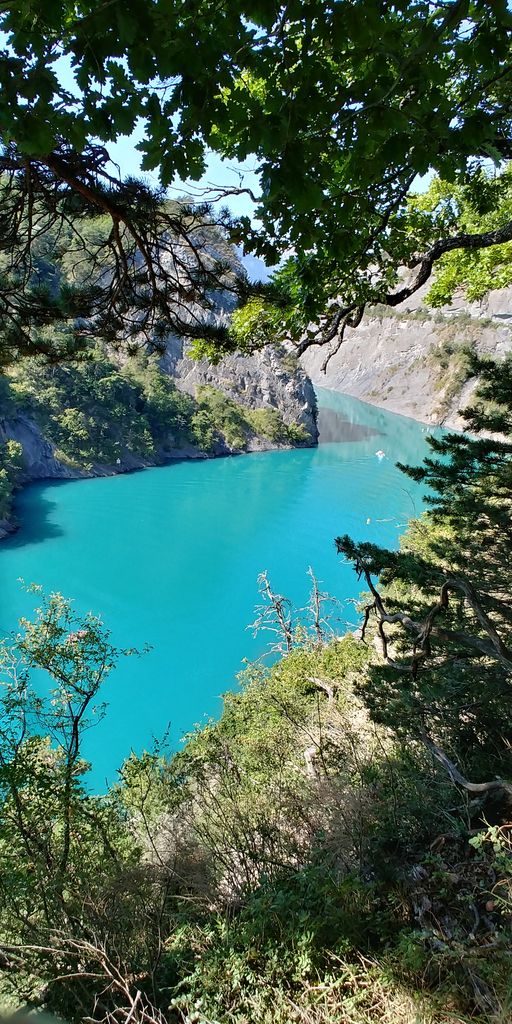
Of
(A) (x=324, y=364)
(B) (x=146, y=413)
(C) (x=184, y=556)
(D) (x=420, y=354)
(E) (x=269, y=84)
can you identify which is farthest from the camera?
(D) (x=420, y=354)

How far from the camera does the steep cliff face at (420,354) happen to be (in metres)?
73.7

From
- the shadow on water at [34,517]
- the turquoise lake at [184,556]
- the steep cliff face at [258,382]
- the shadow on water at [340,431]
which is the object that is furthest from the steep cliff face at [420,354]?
the shadow on water at [34,517]

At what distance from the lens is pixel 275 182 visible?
3.70ft

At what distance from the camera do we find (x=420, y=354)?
3654 inches

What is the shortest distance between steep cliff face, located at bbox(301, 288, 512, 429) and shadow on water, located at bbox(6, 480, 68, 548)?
132ft

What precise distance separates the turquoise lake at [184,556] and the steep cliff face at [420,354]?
31.8m

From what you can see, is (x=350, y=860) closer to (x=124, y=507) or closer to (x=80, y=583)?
(x=80, y=583)

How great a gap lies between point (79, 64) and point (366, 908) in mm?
3318

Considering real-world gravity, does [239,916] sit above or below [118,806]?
above

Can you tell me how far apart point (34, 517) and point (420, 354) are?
82589mm

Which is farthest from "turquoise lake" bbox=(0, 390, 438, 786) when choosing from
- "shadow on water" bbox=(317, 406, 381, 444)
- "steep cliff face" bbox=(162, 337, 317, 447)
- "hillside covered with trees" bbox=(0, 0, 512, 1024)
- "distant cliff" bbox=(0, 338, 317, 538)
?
"steep cliff face" bbox=(162, 337, 317, 447)

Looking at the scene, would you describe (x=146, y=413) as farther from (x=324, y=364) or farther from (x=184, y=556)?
(x=324, y=364)

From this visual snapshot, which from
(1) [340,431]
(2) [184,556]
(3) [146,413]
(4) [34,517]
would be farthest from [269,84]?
(1) [340,431]

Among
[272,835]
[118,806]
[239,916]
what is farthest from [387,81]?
[118,806]
